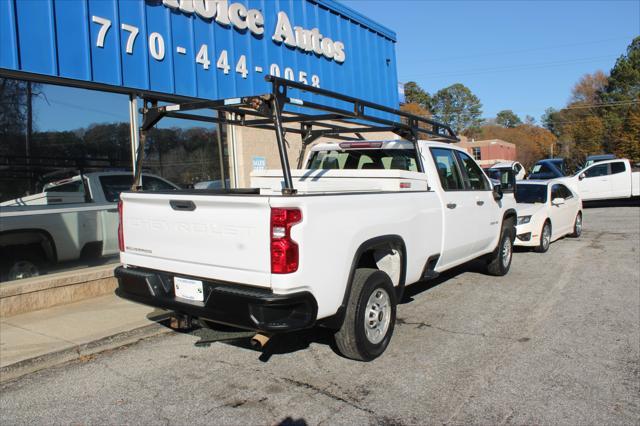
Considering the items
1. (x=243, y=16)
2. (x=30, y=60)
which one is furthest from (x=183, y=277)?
(x=243, y=16)

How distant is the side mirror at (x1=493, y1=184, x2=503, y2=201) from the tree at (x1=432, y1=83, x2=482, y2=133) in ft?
305

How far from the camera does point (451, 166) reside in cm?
627

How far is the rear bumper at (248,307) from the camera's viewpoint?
3.51m

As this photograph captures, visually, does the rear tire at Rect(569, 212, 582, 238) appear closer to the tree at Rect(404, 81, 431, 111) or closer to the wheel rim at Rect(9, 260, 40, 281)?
the wheel rim at Rect(9, 260, 40, 281)

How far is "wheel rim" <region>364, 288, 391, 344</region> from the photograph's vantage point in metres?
4.41

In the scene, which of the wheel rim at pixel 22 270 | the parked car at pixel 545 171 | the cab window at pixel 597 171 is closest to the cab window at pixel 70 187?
the wheel rim at pixel 22 270

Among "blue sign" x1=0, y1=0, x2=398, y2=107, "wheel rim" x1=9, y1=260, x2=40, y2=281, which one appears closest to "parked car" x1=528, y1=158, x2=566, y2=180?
"blue sign" x1=0, y1=0, x2=398, y2=107

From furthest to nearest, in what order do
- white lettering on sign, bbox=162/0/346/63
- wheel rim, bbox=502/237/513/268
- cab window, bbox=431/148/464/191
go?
1. white lettering on sign, bbox=162/0/346/63
2. wheel rim, bbox=502/237/513/268
3. cab window, bbox=431/148/464/191

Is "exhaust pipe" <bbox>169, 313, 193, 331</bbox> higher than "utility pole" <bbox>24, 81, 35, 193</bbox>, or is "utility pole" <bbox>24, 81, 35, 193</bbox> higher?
"utility pole" <bbox>24, 81, 35, 193</bbox>

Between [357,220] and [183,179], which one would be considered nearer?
[357,220]

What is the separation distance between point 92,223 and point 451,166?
16.3 ft

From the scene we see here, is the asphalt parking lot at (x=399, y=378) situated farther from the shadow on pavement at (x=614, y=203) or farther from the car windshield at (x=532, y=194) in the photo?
the shadow on pavement at (x=614, y=203)

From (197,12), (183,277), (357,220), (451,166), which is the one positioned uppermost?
(197,12)

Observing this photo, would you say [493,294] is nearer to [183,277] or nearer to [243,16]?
[183,277]
